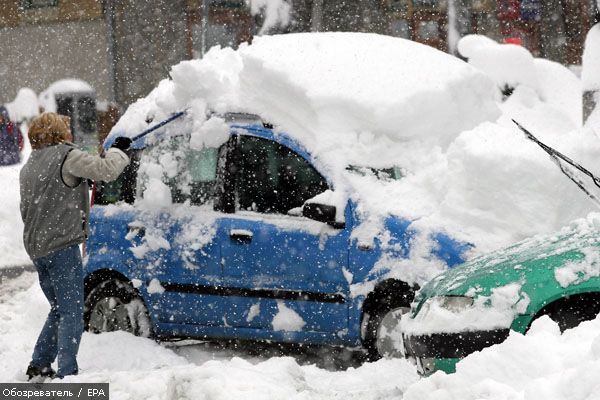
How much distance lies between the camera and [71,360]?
577cm

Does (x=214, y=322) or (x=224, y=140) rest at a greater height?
(x=224, y=140)

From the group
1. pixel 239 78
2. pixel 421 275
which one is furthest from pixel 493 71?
pixel 421 275

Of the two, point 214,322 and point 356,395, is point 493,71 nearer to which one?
point 214,322

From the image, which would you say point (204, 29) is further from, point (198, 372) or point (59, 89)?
point (198, 372)

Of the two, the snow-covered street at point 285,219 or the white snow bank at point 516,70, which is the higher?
the white snow bank at point 516,70

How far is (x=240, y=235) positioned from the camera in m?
6.49

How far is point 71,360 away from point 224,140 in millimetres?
1884

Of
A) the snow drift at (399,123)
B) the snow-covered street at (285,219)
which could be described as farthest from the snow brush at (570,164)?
the snow drift at (399,123)

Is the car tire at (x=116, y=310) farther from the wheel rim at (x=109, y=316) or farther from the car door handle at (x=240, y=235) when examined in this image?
the car door handle at (x=240, y=235)

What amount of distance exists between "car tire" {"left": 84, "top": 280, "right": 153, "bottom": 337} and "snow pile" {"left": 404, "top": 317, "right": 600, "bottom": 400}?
126 inches

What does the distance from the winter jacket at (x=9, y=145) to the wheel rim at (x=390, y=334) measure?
14.7m

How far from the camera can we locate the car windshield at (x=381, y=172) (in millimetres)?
6461

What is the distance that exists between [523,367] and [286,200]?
9.46ft

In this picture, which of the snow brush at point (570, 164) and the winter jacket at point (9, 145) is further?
the winter jacket at point (9, 145)
